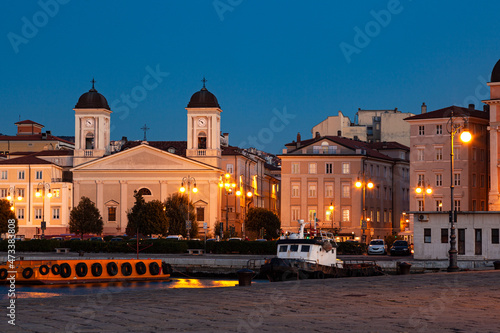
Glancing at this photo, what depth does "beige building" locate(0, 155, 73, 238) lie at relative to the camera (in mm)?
120000

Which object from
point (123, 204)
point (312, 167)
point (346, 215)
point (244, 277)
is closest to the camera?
point (244, 277)

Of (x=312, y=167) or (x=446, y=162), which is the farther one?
(x=312, y=167)

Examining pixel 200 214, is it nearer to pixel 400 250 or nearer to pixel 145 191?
pixel 145 191

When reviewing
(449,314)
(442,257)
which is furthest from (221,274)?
(449,314)

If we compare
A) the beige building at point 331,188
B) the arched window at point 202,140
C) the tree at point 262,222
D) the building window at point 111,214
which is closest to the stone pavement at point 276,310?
the beige building at point 331,188

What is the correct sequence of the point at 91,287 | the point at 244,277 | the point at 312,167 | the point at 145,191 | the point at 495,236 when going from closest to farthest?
1. the point at 244,277
2. the point at 91,287
3. the point at 495,236
4. the point at 312,167
5. the point at 145,191

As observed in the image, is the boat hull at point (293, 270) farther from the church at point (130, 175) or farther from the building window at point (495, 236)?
the church at point (130, 175)

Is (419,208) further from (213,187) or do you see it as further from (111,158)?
(111,158)

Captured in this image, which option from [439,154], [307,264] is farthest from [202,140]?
[307,264]

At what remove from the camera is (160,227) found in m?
103

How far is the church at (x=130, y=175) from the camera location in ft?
387

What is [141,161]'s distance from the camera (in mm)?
119812

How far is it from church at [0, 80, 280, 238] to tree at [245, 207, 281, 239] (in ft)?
8.94

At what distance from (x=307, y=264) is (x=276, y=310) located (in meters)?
23.3
